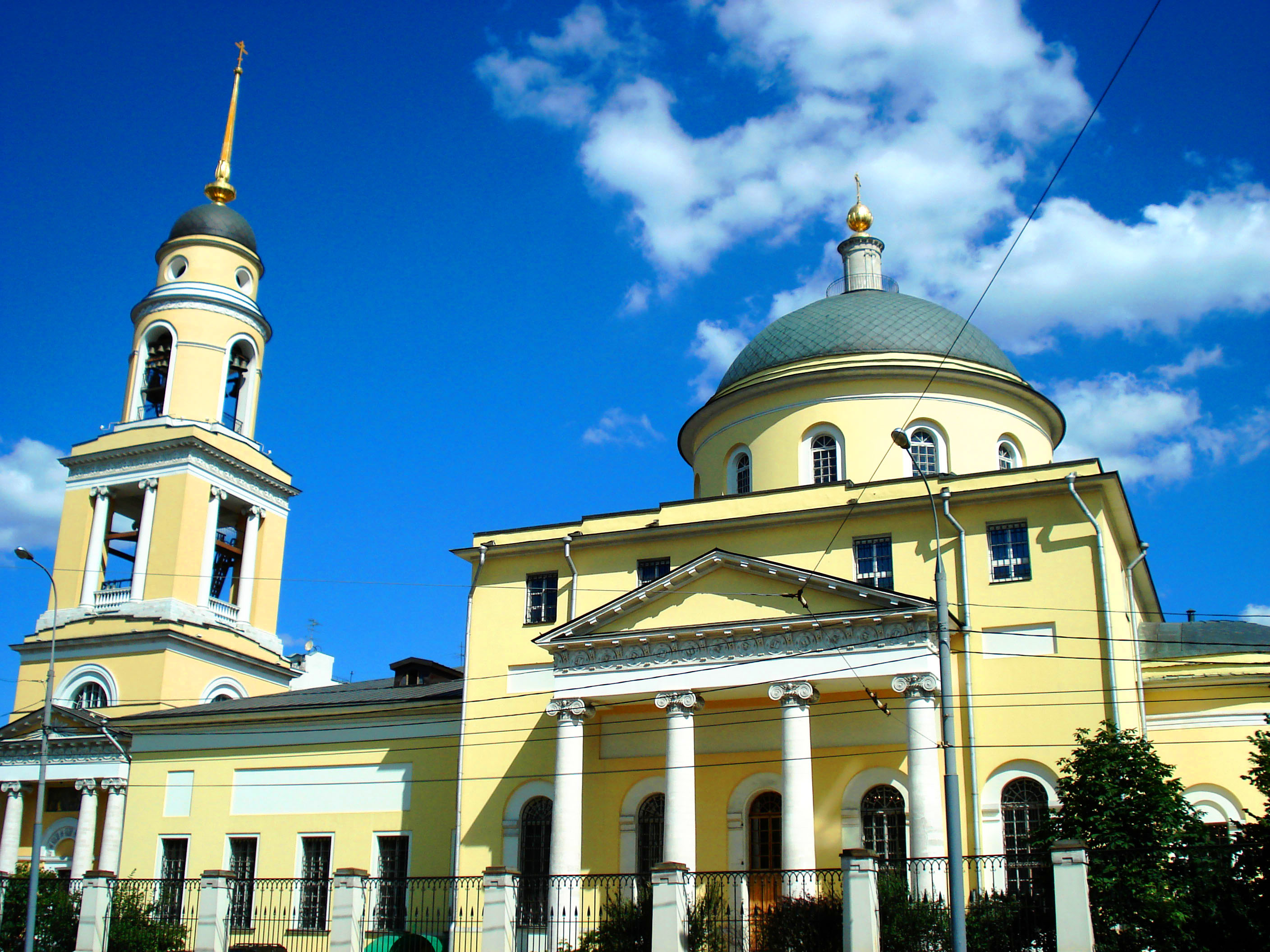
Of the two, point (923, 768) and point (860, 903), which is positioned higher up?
point (923, 768)

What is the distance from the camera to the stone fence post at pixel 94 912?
79.6 ft

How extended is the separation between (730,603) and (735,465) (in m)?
7.85

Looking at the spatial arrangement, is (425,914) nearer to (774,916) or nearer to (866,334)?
(774,916)

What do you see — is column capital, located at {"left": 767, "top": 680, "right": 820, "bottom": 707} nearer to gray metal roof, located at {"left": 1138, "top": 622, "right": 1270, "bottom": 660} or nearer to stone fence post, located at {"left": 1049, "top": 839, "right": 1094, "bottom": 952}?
stone fence post, located at {"left": 1049, "top": 839, "right": 1094, "bottom": 952}

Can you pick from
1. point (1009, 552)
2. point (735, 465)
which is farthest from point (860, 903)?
point (735, 465)

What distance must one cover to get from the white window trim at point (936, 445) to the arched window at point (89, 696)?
25.7m

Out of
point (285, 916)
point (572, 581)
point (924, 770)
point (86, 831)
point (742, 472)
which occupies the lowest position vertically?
point (285, 916)

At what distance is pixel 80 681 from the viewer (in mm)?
38812

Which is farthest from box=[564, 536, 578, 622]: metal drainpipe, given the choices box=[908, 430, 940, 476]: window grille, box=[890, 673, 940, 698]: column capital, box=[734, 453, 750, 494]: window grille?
box=[890, 673, 940, 698]: column capital

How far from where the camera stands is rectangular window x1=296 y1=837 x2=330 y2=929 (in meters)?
29.9

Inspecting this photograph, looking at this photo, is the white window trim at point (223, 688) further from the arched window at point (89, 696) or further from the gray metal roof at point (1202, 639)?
the gray metal roof at point (1202, 639)

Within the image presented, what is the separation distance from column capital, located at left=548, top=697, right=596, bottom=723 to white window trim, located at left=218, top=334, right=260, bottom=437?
21.2 metres

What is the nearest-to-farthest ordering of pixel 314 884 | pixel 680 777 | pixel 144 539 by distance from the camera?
1. pixel 680 777
2. pixel 314 884
3. pixel 144 539

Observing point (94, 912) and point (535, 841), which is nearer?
point (94, 912)
